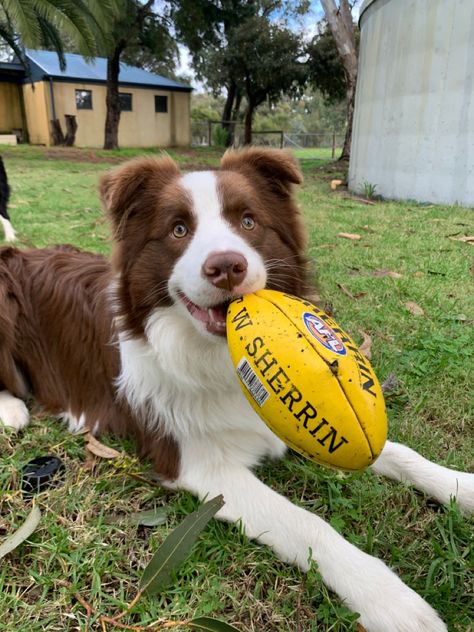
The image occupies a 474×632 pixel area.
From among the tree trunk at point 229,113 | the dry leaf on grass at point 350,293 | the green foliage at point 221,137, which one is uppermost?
the tree trunk at point 229,113

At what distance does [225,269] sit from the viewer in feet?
6.88

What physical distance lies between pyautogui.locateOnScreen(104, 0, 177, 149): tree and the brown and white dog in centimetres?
2463

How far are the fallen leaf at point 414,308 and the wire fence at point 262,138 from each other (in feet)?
81.9

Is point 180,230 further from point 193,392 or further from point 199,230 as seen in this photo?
point 193,392

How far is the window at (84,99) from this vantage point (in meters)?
32.3

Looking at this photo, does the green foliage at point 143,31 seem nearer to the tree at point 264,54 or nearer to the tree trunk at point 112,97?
the tree trunk at point 112,97

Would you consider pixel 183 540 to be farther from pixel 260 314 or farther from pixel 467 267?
pixel 467 267

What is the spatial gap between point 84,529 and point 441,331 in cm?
314

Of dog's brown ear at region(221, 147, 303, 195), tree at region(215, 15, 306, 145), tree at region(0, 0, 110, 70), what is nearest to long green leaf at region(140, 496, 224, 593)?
dog's brown ear at region(221, 147, 303, 195)

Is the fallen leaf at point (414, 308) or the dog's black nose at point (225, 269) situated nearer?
the dog's black nose at point (225, 269)

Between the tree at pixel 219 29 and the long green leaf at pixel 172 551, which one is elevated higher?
the tree at pixel 219 29

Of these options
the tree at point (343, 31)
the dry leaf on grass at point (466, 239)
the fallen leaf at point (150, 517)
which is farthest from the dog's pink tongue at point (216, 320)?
the tree at point (343, 31)

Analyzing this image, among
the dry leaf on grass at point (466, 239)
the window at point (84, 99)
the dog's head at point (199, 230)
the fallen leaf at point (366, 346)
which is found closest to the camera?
the dog's head at point (199, 230)

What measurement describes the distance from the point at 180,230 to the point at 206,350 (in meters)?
0.61
